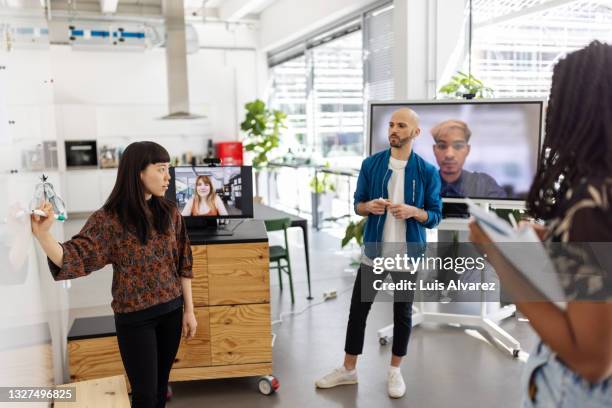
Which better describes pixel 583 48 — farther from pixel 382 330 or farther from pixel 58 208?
pixel 382 330

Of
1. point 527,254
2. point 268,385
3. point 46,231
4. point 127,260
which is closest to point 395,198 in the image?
point 268,385

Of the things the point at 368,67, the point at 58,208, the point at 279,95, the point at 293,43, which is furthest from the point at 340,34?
the point at 58,208

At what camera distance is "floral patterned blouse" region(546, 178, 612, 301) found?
3.21 feet

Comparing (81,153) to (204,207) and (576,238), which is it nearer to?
(204,207)

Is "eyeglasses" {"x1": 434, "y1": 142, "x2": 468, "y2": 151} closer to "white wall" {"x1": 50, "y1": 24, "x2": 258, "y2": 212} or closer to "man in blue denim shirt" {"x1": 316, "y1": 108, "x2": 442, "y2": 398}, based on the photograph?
"man in blue denim shirt" {"x1": 316, "y1": 108, "x2": 442, "y2": 398}

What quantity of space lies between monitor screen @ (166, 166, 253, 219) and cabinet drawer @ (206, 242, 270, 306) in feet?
0.85

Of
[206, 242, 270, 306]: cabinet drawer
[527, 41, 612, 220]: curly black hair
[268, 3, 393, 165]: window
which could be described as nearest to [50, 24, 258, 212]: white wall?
[268, 3, 393, 165]: window

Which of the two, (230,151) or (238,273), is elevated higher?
(230,151)

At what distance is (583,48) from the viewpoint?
1.11m

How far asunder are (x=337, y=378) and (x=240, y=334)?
0.62m

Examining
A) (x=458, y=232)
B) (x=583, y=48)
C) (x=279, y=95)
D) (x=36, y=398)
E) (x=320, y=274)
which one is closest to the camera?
(x=583, y=48)

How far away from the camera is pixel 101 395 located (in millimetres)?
2529

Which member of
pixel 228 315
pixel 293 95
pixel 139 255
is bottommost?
pixel 228 315

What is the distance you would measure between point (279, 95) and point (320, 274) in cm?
579
